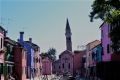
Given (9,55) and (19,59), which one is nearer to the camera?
(9,55)

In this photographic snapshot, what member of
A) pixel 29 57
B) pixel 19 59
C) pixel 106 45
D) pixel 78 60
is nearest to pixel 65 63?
pixel 78 60

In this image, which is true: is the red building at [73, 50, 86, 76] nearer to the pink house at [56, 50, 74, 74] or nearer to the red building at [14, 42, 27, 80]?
the pink house at [56, 50, 74, 74]

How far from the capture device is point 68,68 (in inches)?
4252

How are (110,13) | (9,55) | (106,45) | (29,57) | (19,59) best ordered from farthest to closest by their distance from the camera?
(29,57)
(19,59)
(9,55)
(106,45)
(110,13)

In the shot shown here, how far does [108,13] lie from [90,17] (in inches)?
58.2

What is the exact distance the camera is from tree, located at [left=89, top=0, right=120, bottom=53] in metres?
16.5

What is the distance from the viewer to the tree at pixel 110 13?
54.2ft

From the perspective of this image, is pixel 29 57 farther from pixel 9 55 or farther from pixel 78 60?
pixel 78 60

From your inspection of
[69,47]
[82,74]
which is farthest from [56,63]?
[82,74]

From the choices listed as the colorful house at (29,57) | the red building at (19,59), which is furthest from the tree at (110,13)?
the colorful house at (29,57)

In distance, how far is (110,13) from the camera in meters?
17.2

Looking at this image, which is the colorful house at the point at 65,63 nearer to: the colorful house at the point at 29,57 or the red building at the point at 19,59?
the colorful house at the point at 29,57

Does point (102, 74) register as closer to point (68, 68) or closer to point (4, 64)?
point (4, 64)

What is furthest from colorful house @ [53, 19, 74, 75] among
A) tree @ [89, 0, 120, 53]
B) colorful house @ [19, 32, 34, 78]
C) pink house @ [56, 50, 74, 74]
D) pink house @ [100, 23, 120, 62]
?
tree @ [89, 0, 120, 53]
